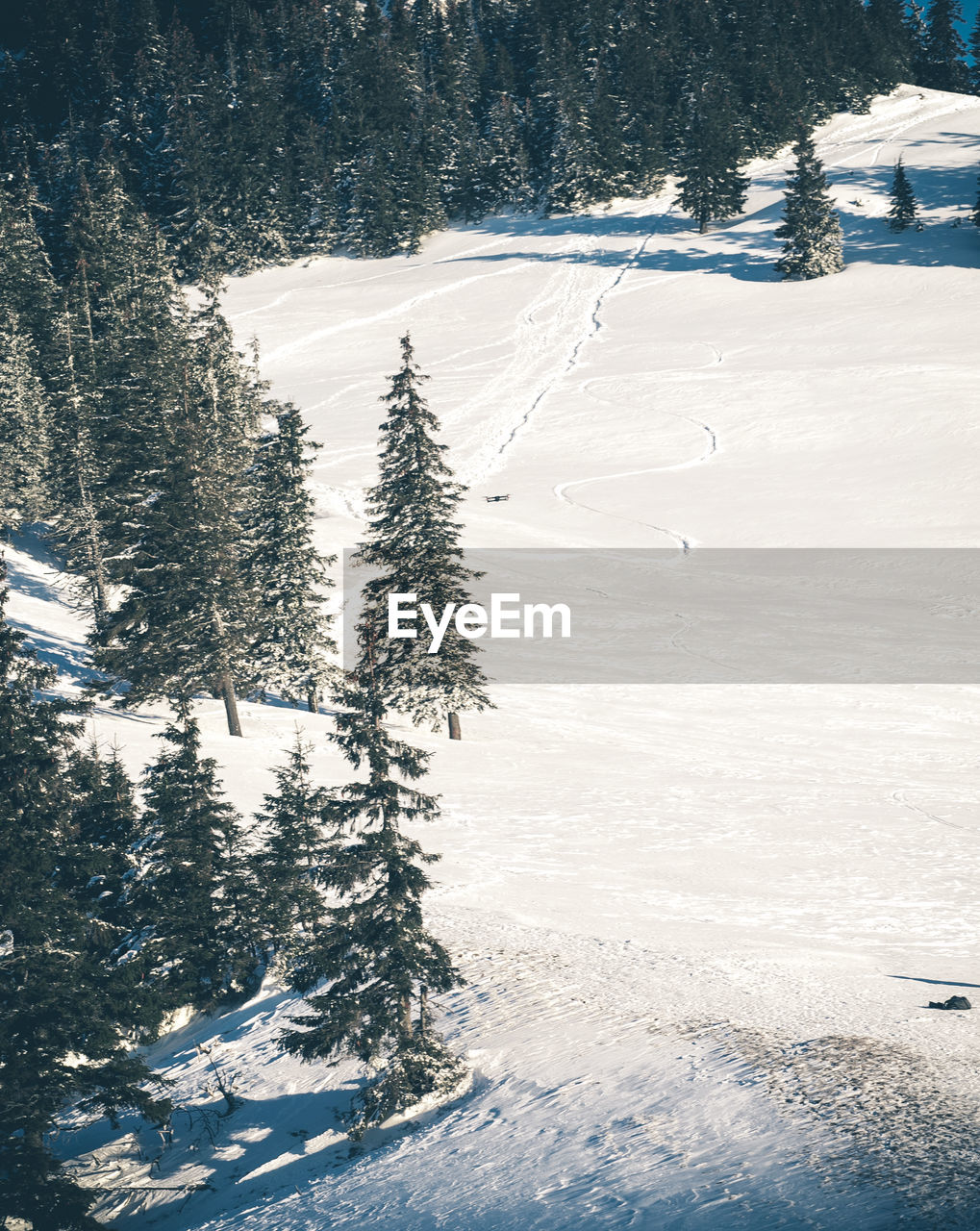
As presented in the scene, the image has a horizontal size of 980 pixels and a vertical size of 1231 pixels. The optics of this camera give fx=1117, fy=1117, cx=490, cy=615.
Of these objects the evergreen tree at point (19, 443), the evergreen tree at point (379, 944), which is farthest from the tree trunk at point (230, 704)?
the evergreen tree at point (19, 443)

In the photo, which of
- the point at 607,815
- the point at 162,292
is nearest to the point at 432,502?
the point at 607,815

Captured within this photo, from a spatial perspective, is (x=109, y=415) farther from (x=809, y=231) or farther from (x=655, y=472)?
(x=809, y=231)

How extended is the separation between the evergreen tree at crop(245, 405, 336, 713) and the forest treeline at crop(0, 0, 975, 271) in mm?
71109

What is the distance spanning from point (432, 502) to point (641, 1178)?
22431 millimetres

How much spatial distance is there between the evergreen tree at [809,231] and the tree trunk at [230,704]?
71.1 meters

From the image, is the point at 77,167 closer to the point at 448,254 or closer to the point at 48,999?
the point at 448,254

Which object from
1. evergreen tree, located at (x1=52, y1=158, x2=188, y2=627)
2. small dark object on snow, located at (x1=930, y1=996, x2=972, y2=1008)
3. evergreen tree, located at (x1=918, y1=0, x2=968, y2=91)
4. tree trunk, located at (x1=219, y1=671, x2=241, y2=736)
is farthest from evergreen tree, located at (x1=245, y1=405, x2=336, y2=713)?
evergreen tree, located at (x1=918, y1=0, x2=968, y2=91)

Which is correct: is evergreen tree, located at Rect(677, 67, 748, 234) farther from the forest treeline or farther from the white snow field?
the white snow field

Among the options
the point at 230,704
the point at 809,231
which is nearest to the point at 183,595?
the point at 230,704

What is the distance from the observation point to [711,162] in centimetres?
10162

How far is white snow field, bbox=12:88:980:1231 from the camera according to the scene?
14.3m

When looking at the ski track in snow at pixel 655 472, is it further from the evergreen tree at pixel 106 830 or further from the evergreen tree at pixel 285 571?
the evergreen tree at pixel 106 830

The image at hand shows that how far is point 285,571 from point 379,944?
2011cm

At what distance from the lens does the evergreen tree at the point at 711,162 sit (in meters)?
101
